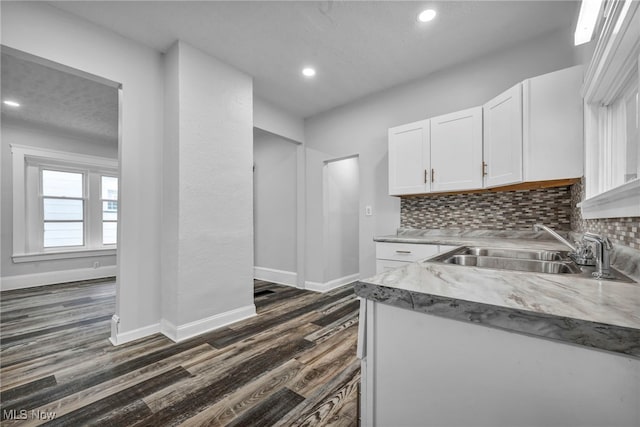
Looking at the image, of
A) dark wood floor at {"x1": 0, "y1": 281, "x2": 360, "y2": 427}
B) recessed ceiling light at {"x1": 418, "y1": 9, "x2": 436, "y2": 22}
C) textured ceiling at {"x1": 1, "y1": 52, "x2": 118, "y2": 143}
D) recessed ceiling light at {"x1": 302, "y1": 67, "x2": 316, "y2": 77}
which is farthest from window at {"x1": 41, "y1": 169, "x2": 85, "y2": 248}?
recessed ceiling light at {"x1": 418, "y1": 9, "x2": 436, "y2": 22}

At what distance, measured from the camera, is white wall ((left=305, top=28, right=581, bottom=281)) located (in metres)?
2.36

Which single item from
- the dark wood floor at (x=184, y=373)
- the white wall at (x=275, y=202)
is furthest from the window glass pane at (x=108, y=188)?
the white wall at (x=275, y=202)

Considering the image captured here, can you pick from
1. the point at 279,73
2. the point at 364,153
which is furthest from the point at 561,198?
the point at 279,73

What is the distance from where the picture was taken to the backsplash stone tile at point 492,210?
7.58 feet

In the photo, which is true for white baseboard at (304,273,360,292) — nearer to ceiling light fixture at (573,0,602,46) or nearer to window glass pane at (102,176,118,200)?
ceiling light fixture at (573,0,602,46)

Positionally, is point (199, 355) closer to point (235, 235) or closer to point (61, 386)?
point (61, 386)

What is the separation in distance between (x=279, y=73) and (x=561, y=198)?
9.60 ft

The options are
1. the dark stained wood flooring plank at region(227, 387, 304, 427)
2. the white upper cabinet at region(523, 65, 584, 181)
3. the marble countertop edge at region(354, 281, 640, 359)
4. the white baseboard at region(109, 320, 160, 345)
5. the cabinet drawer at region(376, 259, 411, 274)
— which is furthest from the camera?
the cabinet drawer at region(376, 259, 411, 274)

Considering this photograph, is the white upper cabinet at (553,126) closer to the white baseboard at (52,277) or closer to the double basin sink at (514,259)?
the double basin sink at (514,259)

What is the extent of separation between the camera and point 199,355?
2.00 m

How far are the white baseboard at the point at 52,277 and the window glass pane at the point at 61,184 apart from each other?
131 cm

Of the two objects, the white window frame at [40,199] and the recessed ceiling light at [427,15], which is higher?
the recessed ceiling light at [427,15]

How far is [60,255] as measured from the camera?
4.36 meters

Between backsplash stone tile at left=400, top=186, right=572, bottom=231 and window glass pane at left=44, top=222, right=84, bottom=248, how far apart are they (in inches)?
215
